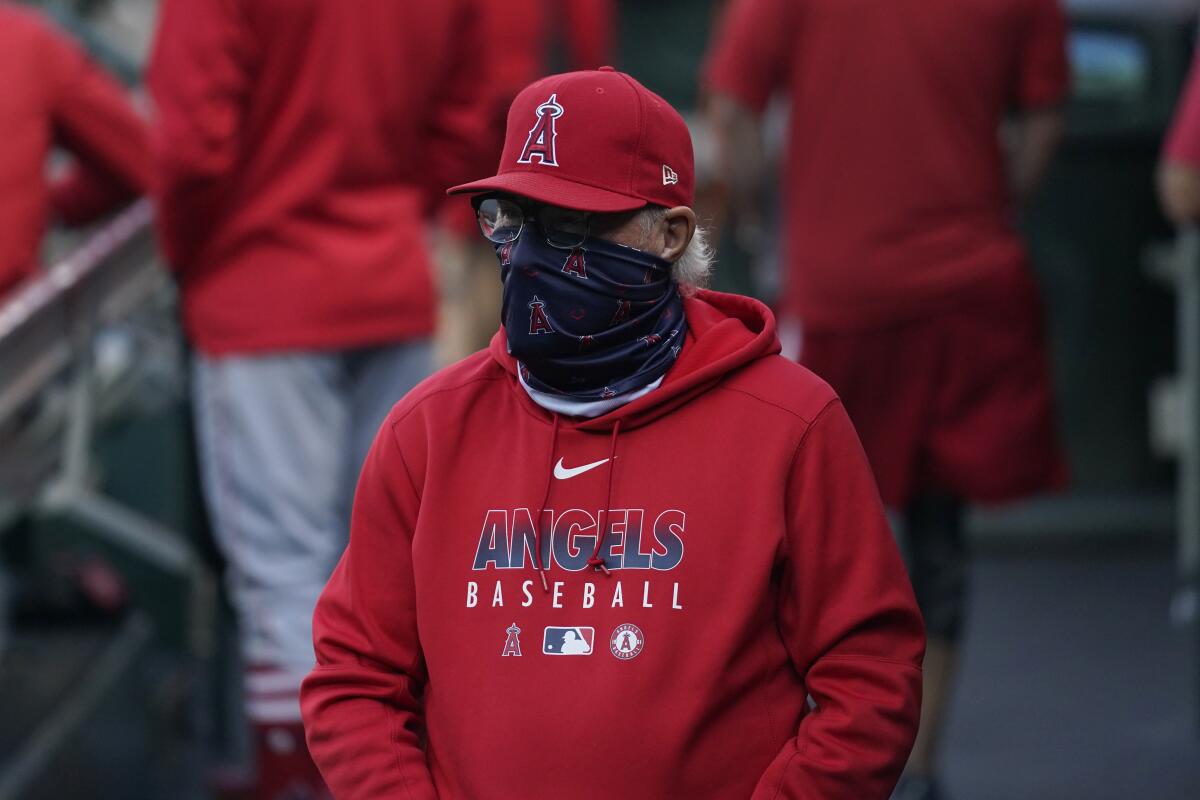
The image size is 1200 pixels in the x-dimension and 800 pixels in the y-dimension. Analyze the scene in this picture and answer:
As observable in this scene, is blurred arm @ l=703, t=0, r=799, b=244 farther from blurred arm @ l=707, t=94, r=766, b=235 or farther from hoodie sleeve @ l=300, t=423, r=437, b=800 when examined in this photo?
hoodie sleeve @ l=300, t=423, r=437, b=800

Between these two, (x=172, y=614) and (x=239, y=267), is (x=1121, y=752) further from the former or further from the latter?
(x=172, y=614)

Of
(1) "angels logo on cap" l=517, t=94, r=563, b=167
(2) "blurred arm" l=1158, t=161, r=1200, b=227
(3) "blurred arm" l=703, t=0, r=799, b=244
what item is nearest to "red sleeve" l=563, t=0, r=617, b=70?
(3) "blurred arm" l=703, t=0, r=799, b=244

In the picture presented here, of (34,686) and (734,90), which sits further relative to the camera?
(34,686)

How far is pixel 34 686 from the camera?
16.0 feet

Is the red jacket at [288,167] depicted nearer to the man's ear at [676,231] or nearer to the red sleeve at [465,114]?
the red sleeve at [465,114]

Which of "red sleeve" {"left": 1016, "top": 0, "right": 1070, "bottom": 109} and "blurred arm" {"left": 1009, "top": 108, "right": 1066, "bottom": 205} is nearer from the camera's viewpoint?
"red sleeve" {"left": 1016, "top": 0, "right": 1070, "bottom": 109}

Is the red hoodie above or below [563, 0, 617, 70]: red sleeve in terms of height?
below

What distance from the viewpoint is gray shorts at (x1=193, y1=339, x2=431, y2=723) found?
4137 mm

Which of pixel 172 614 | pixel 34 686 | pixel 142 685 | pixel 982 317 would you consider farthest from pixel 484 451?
pixel 172 614

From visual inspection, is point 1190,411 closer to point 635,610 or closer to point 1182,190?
point 1182,190

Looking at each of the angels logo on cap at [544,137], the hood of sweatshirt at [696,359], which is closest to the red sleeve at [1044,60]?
the hood of sweatshirt at [696,359]

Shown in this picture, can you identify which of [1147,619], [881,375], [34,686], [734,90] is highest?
[734,90]

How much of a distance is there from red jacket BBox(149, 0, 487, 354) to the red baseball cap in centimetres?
173

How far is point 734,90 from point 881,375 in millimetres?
765
